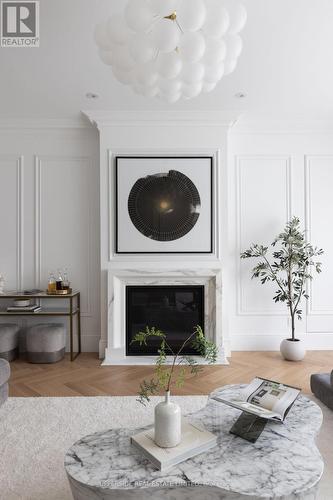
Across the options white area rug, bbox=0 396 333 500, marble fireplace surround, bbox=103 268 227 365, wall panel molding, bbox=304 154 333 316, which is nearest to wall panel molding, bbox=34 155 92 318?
marble fireplace surround, bbox=103 268 227 365

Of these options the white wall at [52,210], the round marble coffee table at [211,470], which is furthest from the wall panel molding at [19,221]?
the round marble coffee table at [211,470]

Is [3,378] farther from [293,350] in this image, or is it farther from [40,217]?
[293,350]

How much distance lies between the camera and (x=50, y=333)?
13.1ft

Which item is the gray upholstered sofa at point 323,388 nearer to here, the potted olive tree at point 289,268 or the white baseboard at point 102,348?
the potted olive tree at point 289,268

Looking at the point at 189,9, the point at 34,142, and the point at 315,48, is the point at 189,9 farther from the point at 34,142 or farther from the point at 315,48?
the point at 34,142

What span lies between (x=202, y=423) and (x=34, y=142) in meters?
3.95

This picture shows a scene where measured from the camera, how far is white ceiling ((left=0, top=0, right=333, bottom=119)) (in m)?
2.49

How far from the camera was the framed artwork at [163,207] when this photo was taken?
4172 millimetres

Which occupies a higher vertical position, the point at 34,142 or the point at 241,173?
the point at 34,142

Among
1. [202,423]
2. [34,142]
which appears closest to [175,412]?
[202,423]

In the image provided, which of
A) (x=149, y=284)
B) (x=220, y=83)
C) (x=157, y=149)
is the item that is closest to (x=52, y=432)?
(x=149, y=284)

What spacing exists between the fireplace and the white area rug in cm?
123

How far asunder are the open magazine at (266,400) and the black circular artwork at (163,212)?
7.79 ft

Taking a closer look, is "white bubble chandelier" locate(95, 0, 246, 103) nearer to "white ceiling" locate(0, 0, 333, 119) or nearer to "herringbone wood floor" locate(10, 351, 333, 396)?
"white ceiling" locate(0, 0, 333, 119)
